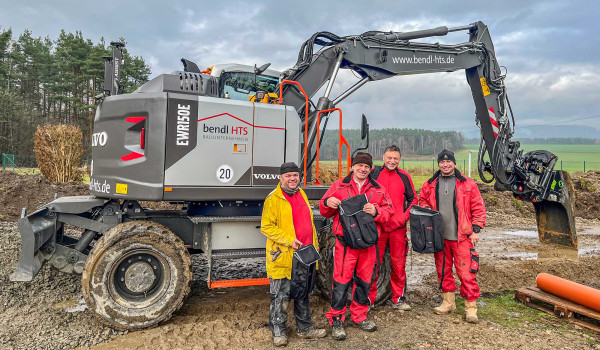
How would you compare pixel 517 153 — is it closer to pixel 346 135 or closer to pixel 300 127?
pixel 346 135

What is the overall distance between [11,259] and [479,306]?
272 inches

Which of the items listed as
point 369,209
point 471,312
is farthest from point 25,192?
point 471,312

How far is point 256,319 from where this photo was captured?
503 cm

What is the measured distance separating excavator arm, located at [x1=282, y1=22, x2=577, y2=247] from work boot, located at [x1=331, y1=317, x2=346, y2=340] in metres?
3.31

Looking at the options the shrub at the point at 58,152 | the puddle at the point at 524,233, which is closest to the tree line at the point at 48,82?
the shrub at the point at 58,152

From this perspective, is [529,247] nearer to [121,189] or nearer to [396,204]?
[396,204]

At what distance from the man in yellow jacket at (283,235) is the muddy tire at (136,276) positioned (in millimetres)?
1146

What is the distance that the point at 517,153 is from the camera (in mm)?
7289

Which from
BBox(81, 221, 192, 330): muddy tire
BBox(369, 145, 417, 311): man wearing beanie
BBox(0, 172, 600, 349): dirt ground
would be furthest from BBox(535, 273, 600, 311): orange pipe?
BBox(81, 221, 192, 330): muddy tire

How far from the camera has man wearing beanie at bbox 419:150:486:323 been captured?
16.4 feet

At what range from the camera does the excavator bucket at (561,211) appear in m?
7.09

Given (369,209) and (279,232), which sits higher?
(369,209)

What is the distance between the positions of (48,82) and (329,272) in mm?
41320

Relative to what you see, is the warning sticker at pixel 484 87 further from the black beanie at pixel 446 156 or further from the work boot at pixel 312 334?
the work boot at pixel 312 334
